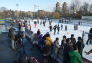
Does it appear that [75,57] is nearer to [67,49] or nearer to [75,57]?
[75,57]

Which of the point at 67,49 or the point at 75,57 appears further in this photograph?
the point at 67,49

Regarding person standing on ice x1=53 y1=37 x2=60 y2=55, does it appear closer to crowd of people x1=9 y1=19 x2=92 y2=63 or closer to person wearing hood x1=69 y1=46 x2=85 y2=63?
crowd of people x1=9 y1=19 x2=92 y2=63

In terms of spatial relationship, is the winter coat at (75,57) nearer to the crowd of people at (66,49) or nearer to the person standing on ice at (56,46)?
the crowd of people at (66,49)

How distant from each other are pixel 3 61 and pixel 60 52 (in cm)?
305

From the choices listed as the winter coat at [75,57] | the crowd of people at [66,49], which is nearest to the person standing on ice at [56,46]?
the crowd of people at [66,49]

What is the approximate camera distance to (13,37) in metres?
15.3

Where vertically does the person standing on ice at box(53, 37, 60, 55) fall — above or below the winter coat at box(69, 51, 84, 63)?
below

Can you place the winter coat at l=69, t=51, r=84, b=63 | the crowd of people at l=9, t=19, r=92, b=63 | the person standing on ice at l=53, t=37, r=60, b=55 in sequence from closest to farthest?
1. the winter coat at l=69, t=51, r=84, b=63
2. the crowd of people at l=9, t=19, r=92, b=63
3. the person standing on ice at l=53, t=37, r=60, b=55

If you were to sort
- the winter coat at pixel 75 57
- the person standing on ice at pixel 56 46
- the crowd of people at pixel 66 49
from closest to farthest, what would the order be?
the winter coat at pixel 75 57
the crowd of people at pixel 66 49
the person standing on ice at pixel 56 46

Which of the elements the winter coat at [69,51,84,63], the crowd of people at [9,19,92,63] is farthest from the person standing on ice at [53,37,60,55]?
the winter coat at [69,51,84,63]

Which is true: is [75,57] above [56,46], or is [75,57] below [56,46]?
above

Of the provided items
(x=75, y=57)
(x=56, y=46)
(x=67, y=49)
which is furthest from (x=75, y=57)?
(x=56, y=46)

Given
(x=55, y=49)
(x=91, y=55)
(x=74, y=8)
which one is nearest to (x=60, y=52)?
(x=55, y=49)

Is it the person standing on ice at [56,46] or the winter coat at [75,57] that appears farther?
the person standing on ice at [56,46]
